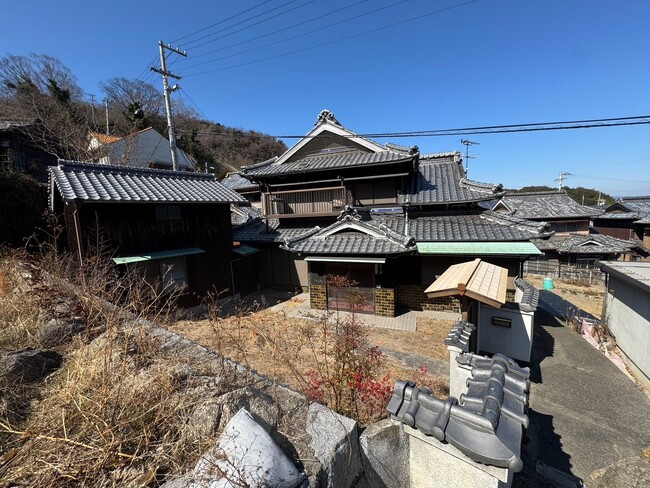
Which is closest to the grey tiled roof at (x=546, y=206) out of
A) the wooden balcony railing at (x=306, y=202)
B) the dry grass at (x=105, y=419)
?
the wooden balcony railing at (x=306, y=202)

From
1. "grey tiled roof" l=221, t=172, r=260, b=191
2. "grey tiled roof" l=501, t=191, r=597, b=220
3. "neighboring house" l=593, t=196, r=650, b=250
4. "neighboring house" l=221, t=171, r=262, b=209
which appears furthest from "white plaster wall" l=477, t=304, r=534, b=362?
"neighboring house" l=593, t=196, r=650, b=250

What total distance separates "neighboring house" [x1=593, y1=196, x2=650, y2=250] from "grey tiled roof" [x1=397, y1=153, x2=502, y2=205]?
83.5 feet

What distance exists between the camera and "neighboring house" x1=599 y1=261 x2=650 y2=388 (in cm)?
762

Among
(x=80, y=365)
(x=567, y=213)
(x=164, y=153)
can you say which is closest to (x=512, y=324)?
(x=80, y=365)

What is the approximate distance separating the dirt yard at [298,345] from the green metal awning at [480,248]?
2.65 meters

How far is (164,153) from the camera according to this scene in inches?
1128

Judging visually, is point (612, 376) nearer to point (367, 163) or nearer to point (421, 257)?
point (421, 257)

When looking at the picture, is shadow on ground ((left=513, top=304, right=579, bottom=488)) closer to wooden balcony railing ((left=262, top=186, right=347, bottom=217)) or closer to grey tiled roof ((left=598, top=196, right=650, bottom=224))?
wooden balcony railing ((left=262, top=186, right=347, bottom=217))

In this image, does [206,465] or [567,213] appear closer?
[206,465]

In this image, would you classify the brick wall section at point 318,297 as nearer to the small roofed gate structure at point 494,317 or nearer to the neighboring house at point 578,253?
the small roofed gate structure at point 494,317

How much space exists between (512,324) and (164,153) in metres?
32.7

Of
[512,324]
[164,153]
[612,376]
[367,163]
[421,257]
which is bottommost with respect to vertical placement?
[612,376]

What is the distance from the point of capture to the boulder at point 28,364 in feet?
9.41

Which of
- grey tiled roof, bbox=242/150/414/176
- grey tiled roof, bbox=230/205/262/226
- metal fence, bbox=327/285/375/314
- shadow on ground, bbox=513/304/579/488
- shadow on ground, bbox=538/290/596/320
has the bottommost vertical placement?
shadow on ground, bbox=538/290/596/320
